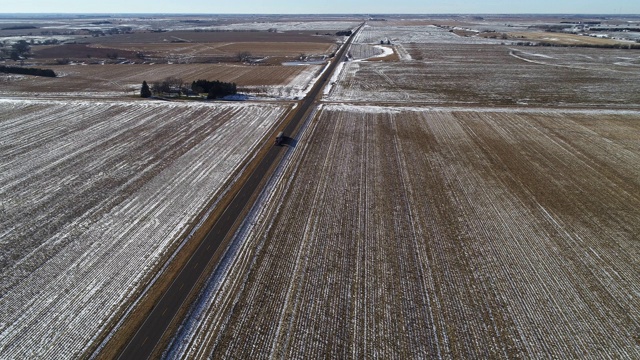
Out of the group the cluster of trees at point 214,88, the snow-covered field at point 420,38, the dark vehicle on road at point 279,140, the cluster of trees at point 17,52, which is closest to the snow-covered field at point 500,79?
the cluster of trees at point 214,88

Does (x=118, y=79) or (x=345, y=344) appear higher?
(x=118, y=79)

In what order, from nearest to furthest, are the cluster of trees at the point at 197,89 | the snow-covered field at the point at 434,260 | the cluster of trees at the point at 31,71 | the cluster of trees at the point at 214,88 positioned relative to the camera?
the snow-covered field at the point at 434,260, the cluster of trees at the point at 214,88, the cluster of trees at the point at 197,89, the cluster of trees at the point at 31,71

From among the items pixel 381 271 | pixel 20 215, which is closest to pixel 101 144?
pixel 20 215

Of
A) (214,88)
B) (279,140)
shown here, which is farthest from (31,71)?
(279,140)

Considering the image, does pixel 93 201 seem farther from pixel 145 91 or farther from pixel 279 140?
pixel 145 91

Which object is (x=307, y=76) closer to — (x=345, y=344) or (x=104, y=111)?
(x=104, y=111)

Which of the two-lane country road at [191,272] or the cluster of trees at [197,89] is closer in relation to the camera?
the two-lane country road at [191,272]

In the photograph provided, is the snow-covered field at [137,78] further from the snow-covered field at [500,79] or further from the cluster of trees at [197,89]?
the snow-covered field at [500,79]
